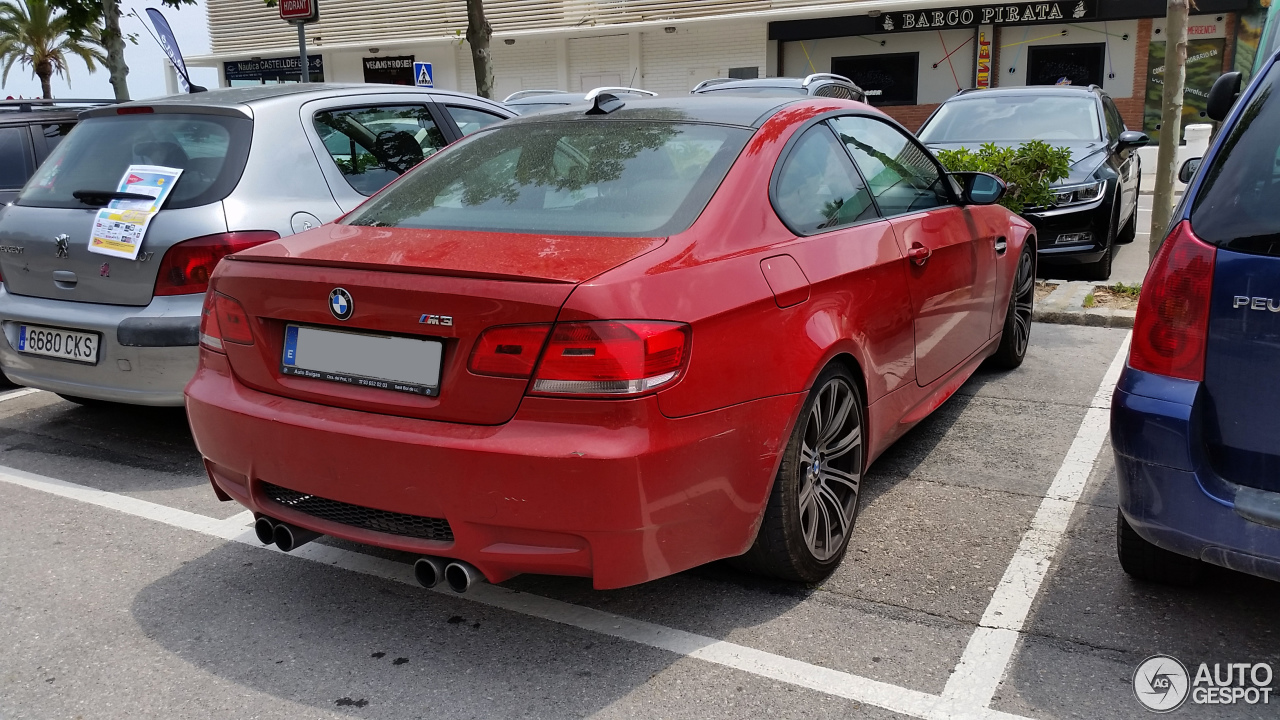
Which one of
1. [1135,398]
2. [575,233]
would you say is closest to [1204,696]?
[1135,398]

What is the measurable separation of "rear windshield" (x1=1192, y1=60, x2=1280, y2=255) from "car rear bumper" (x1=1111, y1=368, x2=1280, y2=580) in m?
0.39

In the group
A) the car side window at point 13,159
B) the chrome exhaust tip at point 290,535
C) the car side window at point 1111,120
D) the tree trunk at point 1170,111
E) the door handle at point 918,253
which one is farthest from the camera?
the car side window at point 1111,120

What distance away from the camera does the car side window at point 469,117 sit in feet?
19.8

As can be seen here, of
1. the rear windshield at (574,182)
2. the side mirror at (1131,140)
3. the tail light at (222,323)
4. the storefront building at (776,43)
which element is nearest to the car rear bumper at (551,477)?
the tail light at (222,323)

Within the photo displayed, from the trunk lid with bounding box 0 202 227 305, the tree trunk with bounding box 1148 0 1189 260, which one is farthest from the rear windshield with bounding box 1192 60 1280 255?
the tree trunk with bounding box 1148 0 1189 260

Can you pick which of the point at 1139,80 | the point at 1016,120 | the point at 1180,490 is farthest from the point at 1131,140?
the point at 1139,80

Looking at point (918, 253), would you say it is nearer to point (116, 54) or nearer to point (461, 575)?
point (461, 575)

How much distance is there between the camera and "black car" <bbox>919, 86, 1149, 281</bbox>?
835cm

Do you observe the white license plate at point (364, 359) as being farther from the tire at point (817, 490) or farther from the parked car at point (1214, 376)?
the parked car at point (1214, 376)

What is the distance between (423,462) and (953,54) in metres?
26.6

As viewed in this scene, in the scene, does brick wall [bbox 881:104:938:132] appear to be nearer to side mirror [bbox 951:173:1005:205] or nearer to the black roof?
side mirror [bbox 951:173:1005:205]

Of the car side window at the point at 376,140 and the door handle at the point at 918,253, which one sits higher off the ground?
the car side window at the point at 376,140

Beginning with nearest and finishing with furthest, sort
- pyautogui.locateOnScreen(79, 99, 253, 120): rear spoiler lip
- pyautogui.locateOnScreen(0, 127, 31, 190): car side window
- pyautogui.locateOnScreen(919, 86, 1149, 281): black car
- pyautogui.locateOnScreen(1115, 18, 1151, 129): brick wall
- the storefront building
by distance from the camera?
pyautogui.locateOnScreen(79, 99, 253, 120): rear spoiler lip, pyautogui.locateOnScreen(0, 127, 31, 190): car side window, pyautogui.locateOnScreen(919, 86, 1149, 281): black car, pyautogui.locateOnScreen(1115, 18, 1151, 129): brick wall, the storefront building

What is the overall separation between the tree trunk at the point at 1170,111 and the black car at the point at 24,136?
7281 mm
